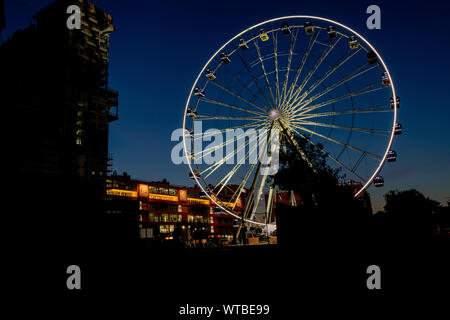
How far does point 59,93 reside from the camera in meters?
35.0

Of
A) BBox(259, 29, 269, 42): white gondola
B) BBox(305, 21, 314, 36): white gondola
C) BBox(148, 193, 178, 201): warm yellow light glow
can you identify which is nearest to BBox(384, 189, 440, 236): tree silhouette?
BBox(305, 21, 314, 36): white gondola

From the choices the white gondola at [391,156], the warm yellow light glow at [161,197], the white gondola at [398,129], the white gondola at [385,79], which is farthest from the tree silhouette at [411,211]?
the warm yellow light glow at [161,197]

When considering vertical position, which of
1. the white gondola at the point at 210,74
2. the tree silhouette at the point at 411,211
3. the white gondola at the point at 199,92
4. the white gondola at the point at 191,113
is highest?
the white gondola at the point at 210,74

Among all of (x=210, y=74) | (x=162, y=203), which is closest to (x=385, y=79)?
(x=210, y=74)

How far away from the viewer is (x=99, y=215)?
13883 mm

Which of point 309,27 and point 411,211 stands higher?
point 309,27

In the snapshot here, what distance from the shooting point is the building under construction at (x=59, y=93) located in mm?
28453

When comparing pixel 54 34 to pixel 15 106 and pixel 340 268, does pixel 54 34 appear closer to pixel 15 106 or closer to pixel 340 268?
pixel 15 106

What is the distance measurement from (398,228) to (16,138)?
29.7 meters

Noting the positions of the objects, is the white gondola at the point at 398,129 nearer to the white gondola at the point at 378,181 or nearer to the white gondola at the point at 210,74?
the white gondola at the point at 378,181

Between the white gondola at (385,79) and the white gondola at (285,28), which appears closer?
the white gondola at (385,79)

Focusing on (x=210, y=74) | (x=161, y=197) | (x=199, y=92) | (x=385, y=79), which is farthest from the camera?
(x=161, y=197)

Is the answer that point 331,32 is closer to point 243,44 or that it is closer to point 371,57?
point 371,57
